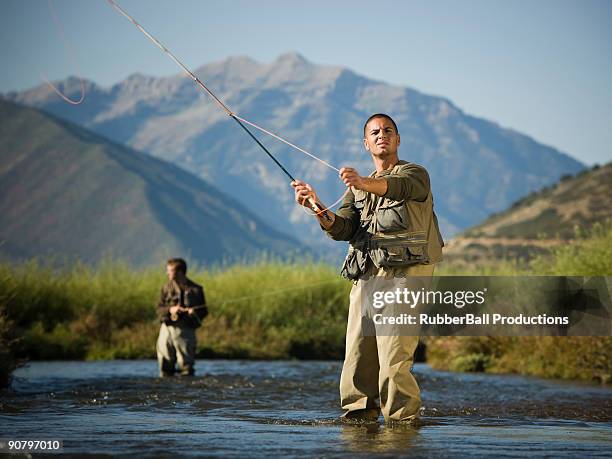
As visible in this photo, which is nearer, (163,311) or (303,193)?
(303,193)

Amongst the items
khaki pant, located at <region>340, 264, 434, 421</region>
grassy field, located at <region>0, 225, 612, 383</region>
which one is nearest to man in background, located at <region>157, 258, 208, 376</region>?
grassy field, located at <region>0, 225, 612, 383</region>

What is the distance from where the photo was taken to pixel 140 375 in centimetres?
1658

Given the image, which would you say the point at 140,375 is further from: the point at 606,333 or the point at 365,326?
the point at 365,326

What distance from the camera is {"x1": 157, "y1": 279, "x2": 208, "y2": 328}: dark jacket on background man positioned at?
51.8 ft

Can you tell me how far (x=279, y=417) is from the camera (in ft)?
32.7

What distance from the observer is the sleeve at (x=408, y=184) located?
797 cm

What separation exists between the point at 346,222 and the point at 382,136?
0.72 metres

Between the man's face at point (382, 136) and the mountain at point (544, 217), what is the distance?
56.0 metres

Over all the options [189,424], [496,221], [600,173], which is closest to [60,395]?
[189,424]

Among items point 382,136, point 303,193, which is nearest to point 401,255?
point 303,193

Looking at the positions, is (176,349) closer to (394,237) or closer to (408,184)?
(394,237)

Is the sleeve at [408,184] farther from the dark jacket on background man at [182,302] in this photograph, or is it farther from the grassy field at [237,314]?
the grassy field at [237,314]

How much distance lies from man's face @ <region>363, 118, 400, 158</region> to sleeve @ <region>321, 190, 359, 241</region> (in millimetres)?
454

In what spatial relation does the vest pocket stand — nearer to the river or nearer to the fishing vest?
the fishing vest
